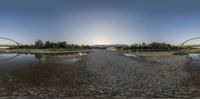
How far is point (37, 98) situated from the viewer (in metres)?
7.66

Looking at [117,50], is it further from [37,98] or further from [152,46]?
[37,98]

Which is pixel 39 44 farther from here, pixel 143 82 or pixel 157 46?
pixel 143 82

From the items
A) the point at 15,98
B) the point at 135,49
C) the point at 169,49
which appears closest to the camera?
the point at 15,98

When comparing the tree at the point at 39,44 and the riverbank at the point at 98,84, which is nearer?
the riverbank at the point at 98,84

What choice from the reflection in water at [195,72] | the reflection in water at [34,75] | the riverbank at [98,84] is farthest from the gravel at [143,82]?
the reflection in water at [34,75]

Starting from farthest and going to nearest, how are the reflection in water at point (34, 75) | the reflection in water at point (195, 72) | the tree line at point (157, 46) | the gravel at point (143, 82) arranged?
the tree line at point (157, 46) < the reflection in water at point (195, 72) < the reflection in water at point (34, 75) < the gravel at point (143, 82)

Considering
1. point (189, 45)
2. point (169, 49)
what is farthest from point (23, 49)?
point (189, 45)

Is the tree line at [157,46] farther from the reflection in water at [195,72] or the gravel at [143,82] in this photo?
the gravel at [143,82]

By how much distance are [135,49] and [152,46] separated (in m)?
2.69

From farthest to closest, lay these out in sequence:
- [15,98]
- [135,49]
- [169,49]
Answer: [135,49] < [169,49] < [15,98]

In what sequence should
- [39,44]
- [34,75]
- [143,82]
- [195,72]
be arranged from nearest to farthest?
1. [143,82]
2. [34,75]
3. [195,72]
4. [39,44]

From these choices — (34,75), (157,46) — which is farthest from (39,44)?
(34,75)

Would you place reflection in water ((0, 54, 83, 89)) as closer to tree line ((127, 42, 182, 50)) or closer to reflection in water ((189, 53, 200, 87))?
reflection in water ((189, 53, 200, 87))

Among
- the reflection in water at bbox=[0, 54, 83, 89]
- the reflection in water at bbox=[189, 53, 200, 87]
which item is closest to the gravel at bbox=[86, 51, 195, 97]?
the reflection in water at bbox=[189, 53, 200, 87]
